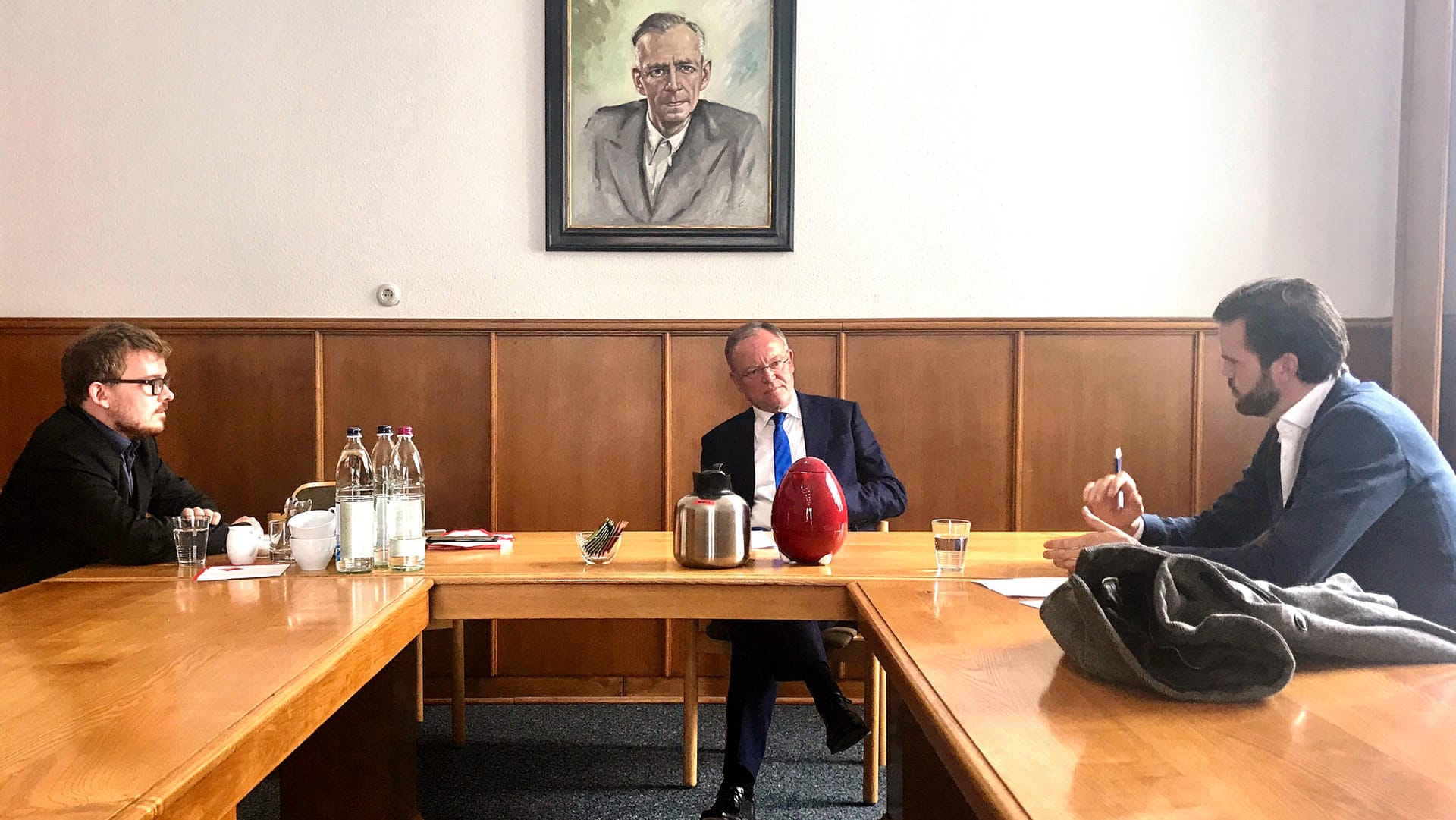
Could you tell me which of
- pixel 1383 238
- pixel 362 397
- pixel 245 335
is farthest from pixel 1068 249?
pixel 245 335

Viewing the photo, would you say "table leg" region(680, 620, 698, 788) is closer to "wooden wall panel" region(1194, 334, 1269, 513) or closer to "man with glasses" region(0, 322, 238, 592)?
"man with glasses" region(0, 322, 238, 592)

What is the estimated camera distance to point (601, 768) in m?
2.85

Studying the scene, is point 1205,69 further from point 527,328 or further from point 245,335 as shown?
point 245,335

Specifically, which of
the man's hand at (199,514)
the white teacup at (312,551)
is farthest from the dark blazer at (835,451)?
the man's hand at (199,514)

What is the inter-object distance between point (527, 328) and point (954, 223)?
157 cm

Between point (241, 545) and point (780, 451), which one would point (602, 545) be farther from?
point (780, 451)

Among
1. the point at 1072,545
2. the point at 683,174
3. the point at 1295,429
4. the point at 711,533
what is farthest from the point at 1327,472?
the point at 683,174

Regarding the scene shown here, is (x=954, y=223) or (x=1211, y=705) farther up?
(x=954, y=223)

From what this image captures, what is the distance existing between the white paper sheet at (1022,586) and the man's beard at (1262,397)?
0.55 metres

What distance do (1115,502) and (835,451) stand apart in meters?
0.95

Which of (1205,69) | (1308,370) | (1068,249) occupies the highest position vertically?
(1205,69)

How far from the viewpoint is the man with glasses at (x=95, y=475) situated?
2117 mm

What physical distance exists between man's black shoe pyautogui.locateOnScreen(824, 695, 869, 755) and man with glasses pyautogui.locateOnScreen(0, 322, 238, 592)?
141 cm

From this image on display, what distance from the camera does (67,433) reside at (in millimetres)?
2254
